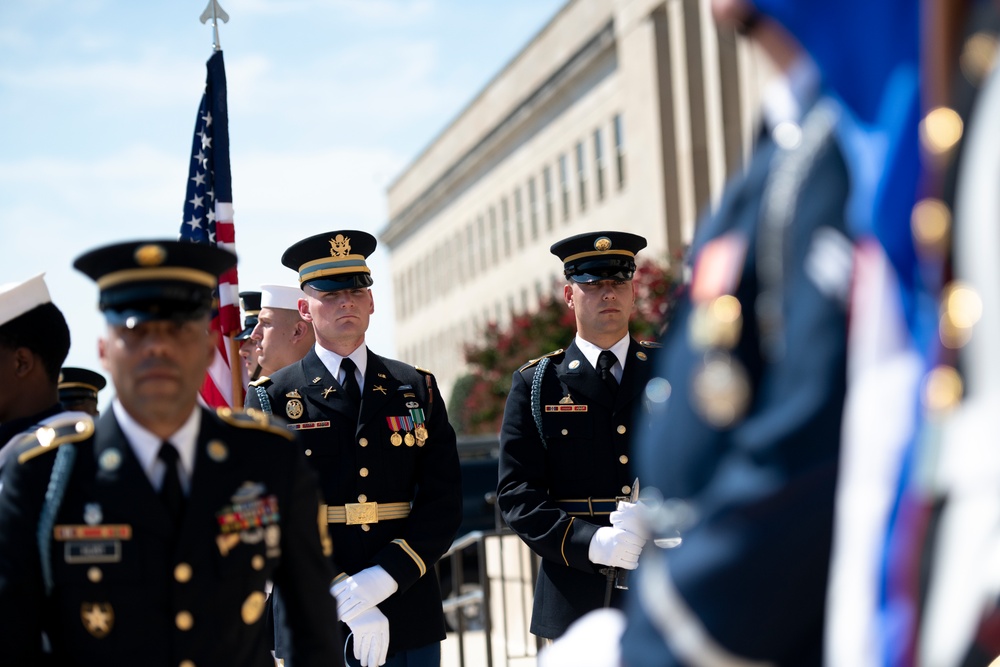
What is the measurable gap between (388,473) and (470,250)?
47555 mm

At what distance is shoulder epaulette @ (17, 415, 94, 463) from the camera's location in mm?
3180

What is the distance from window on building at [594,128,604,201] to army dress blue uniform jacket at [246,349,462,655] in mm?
32306

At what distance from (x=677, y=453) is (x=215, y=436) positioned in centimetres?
191

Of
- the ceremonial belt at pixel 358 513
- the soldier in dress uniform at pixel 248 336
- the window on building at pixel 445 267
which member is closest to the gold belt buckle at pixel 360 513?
the ceremonial belt at pixel 358 513

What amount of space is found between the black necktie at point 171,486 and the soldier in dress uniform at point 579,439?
2.46 m

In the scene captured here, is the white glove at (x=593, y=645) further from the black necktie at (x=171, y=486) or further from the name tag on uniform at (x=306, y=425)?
the name tag on uniform at (x=306, y=425)

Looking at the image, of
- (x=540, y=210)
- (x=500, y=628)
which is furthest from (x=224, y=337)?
(x=540, y=210)

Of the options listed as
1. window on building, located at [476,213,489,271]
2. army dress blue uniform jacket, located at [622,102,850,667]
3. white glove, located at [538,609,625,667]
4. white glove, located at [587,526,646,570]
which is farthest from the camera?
window on building, located at [476,213,489,271]

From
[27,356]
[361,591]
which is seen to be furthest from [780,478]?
[361,591]

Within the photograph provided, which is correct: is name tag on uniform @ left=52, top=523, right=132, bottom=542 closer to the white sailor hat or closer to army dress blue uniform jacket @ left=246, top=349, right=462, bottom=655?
the white sailor hat

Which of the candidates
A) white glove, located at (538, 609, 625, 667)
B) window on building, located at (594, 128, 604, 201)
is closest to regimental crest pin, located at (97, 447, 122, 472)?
white glove, located at (538, 609, 625, 667)

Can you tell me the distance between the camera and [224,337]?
616 centimetres

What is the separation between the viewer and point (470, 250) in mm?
52812

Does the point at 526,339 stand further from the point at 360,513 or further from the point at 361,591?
the point at 361,591
